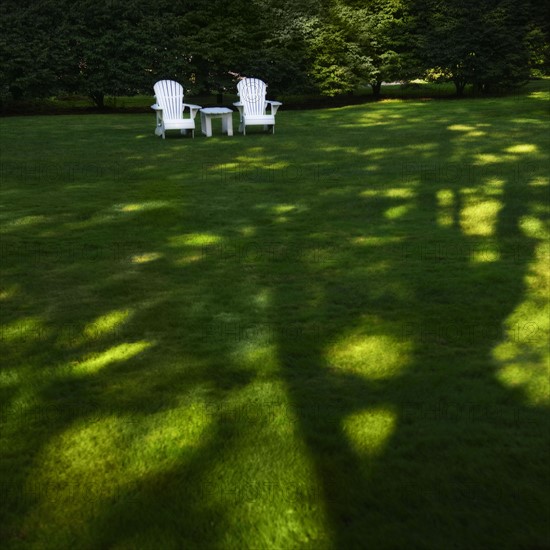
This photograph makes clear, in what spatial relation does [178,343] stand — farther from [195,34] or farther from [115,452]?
[195,34]

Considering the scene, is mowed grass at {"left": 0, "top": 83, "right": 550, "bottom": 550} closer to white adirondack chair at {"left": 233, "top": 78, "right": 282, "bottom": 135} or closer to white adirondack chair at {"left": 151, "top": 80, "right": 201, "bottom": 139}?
white adirondack chair at {"left": 151, "top": 80, "right": 201, "bottom": 139}

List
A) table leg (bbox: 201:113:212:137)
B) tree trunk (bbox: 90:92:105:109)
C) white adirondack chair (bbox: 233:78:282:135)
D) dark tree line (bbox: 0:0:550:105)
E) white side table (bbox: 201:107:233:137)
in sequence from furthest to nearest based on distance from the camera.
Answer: tree trunk (bbox: 90:92:105:109) < dark tree line (bbox: 0:0:550:105) < white adirondack chair (bbox: 233:78:282:135) < table leg (bbox: 201:113:212:137) < white side table (bbox: 201:107:233:137)

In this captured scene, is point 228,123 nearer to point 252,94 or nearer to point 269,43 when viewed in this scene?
point 252,94

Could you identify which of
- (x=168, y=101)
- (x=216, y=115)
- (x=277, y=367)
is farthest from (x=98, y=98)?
(x=277, y=367)

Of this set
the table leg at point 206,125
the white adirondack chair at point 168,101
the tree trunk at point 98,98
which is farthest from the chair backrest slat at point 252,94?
the tree trunk at point 98,98

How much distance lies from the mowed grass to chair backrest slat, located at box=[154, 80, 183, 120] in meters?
4.80

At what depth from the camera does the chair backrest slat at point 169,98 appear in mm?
11477

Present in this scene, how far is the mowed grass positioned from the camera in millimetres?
2160

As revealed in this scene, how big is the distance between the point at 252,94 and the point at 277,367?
9653mm

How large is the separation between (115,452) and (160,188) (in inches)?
198

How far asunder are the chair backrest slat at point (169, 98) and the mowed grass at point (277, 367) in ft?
15.7

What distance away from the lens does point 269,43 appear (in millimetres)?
17953

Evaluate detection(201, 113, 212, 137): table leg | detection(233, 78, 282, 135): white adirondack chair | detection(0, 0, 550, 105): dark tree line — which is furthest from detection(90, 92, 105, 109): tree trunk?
detection(201, 113, 212, 137): table leg

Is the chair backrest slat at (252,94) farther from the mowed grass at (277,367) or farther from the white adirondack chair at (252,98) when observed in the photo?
the mowed grass at (277,367)
